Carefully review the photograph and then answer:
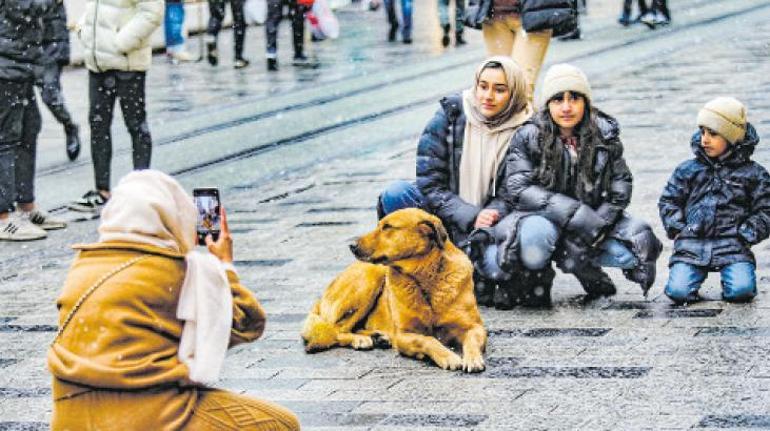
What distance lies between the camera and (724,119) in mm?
7695

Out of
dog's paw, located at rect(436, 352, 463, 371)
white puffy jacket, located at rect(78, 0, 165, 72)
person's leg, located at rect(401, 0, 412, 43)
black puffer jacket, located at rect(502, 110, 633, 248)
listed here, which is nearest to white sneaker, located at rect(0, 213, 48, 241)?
white puffy jacket, located at rect(78, 0, 165, 72)

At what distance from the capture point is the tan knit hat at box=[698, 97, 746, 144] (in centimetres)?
770

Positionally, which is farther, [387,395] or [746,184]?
[746,184]

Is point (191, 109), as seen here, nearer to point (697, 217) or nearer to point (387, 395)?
point (697, 217)

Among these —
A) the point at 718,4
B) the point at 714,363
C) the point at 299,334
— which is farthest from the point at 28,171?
the point at 718,4

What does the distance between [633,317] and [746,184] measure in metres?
0.85

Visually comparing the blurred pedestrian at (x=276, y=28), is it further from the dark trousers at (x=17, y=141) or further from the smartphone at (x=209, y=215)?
the smartphone at (x=209, y=215)

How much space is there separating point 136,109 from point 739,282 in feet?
17.3

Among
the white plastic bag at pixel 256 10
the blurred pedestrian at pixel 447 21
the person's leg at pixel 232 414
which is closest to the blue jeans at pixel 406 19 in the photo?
the blurred pedestrian at pixel 447 21

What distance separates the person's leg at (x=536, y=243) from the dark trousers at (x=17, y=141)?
435 cm

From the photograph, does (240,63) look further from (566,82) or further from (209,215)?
(209,215)

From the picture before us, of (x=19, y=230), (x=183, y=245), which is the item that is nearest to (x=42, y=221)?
(x=19, y=230)

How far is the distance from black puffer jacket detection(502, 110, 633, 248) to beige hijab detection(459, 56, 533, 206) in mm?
119

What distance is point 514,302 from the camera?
790 centimetres
